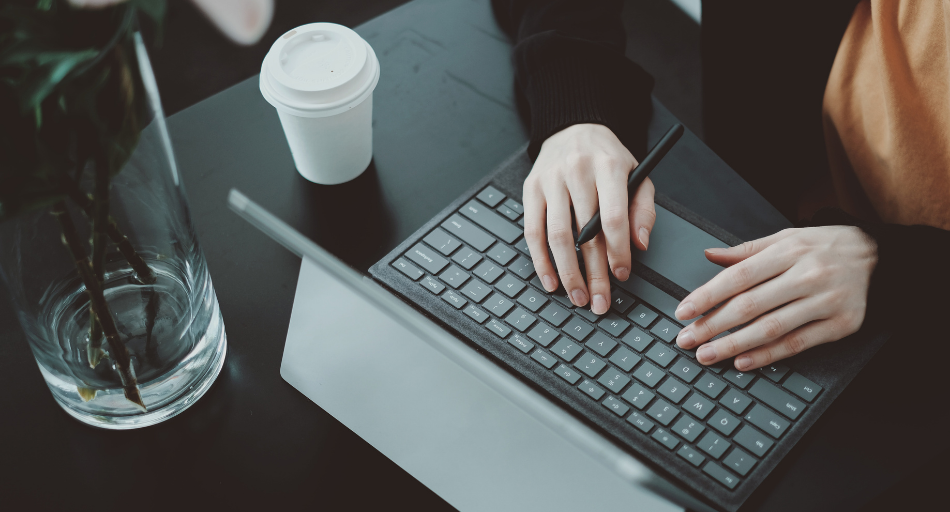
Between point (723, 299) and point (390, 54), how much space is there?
0.49 metres

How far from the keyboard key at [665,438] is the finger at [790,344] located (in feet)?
0.30

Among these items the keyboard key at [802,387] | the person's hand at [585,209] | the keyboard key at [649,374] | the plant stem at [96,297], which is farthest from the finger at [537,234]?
the plant stem at [96,297]

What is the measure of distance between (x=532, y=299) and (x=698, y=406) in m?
0.16

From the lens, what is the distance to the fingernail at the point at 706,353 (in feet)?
1.78

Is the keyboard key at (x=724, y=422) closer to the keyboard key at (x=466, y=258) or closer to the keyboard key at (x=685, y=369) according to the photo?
the keyboard key at (x=685, y=369)

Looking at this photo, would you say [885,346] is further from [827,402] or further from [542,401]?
[542,401]

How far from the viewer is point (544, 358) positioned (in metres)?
0.55

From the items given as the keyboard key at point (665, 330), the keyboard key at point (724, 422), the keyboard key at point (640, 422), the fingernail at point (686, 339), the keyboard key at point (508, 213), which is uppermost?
the fingernail at point (686, 339)

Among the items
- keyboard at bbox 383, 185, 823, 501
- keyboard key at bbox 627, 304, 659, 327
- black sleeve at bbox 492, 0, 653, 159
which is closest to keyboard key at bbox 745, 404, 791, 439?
keyboard at bbox 383, 185, 823, 501

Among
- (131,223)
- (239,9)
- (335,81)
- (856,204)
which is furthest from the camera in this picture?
(856,204)

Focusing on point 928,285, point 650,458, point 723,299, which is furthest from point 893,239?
point 650,458

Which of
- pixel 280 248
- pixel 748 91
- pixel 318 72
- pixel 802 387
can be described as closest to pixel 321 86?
pixel 318 72

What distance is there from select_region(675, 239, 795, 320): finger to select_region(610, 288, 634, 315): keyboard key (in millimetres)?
41

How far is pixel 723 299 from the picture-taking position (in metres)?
0.59
